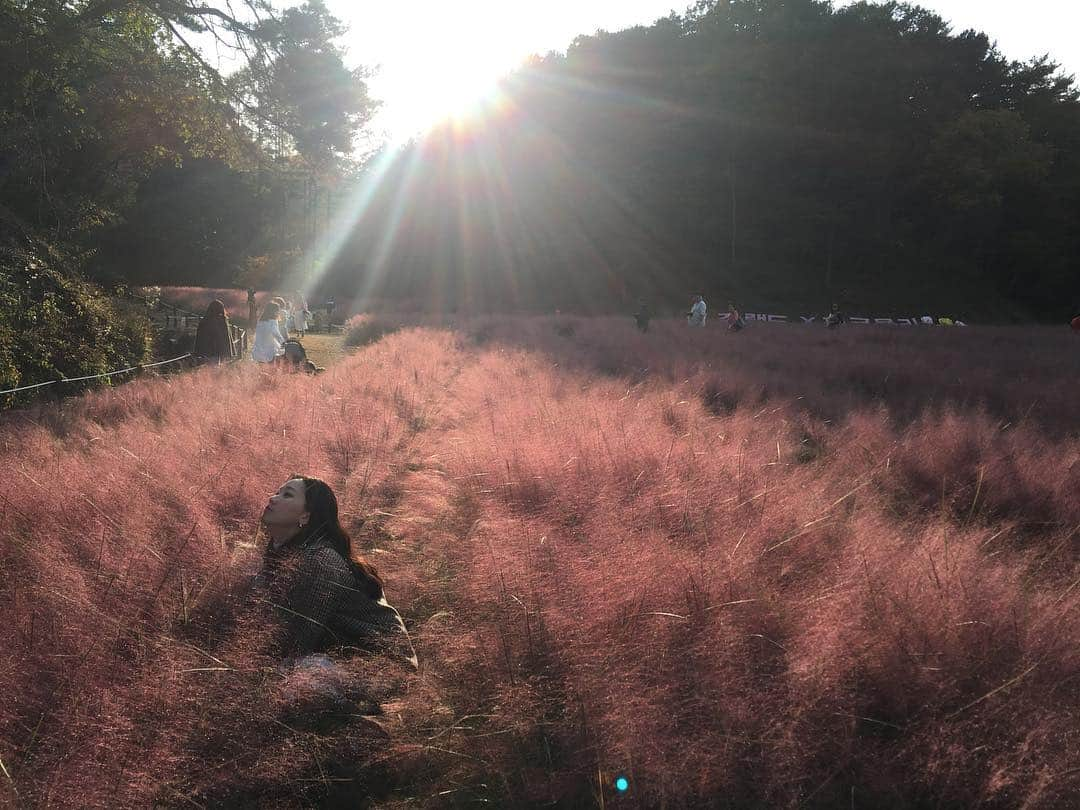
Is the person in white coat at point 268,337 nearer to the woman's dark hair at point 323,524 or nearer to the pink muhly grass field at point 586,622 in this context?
the pink muhly grass field at point 586,622

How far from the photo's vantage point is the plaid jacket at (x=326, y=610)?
2.70 meters

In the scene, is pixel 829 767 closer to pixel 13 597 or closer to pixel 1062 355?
pixel 13 597

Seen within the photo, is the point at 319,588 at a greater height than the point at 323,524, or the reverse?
the point at 323,524

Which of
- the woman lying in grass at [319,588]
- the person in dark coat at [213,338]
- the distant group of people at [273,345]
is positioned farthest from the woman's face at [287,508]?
the person in dark coat at [213,338]

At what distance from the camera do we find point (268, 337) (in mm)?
10719

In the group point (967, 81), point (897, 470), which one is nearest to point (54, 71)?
point (897, 470)

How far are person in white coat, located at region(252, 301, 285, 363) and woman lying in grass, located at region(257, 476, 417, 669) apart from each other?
8.32 m

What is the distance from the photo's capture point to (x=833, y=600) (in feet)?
8.32

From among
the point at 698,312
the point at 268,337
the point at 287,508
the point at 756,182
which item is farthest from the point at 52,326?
the point at 756,182

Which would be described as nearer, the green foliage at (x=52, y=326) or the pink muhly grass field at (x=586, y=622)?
the pink muhly grass field at (x=586, y=622)

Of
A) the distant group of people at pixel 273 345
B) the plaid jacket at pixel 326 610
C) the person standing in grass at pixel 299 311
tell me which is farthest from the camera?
the person standing in grass at pixel 299 311

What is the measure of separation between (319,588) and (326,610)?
10 centimetres

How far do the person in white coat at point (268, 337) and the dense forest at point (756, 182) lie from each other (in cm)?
2693

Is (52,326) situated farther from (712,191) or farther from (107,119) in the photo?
(712,191)
